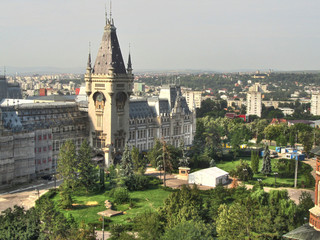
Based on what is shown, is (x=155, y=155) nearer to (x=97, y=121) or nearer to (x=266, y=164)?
(x=97, y=121)

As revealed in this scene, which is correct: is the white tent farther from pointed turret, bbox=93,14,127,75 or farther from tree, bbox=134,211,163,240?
tree, bbox=134,211,163,240

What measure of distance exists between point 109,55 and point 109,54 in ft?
0.65

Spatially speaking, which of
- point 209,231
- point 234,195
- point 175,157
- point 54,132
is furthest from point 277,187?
point 54,132

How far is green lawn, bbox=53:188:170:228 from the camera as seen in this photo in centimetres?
5566

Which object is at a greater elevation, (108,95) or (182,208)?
(108,95)

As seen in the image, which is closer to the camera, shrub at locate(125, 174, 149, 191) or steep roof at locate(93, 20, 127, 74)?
shrub at locate(125, 174, 149, 191)

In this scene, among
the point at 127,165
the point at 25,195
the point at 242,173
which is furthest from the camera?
the point at 242,173

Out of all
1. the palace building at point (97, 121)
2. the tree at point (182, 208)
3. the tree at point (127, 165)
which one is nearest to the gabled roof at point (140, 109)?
the palace building at point (97, 121)

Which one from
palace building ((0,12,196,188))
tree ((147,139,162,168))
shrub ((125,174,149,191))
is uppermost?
palace building ((0,12,196,188))

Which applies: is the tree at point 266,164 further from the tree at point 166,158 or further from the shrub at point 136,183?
the shrub at point 136,183

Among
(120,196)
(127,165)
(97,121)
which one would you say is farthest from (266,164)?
(97,121)

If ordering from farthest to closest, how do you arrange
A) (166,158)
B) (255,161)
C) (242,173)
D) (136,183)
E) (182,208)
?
(255,161) < (166,158) < (242,173) < (136,183) < (182,208)

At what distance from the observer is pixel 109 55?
285 feet

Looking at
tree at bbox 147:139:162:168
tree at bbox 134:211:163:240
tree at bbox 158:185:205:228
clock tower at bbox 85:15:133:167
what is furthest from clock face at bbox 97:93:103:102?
tree at bbox 134:211:163:240
